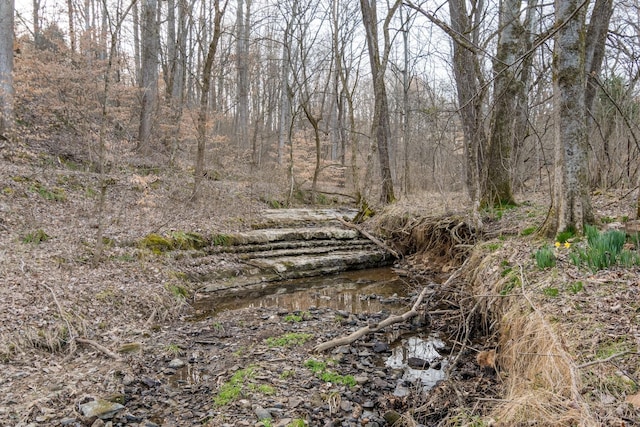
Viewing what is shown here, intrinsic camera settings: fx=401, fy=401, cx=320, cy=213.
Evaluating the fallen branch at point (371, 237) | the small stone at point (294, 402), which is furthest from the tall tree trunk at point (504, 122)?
the small stone at point (294, 402)

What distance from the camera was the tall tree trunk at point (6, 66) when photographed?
9734mm

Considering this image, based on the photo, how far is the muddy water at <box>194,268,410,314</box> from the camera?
652 cm

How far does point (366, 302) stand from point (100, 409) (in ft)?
14.3

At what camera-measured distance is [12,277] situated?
16.9 ft

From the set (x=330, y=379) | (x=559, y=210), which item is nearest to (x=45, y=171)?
(x=330, y=379)

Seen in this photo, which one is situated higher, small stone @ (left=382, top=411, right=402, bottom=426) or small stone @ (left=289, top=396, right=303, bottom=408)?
small stone @ (left=289, top=396, right=303, bottom=408)

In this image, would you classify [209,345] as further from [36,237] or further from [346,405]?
[36,237]

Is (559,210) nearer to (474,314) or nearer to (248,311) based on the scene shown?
(474,314)

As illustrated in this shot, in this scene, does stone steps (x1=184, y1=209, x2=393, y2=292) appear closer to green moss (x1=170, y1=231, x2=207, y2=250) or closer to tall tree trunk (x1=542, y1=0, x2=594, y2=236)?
green moss (x1=170, y1=231, x2=207, y2=250)

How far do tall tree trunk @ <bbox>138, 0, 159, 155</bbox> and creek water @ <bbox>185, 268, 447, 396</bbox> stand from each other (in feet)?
25.1

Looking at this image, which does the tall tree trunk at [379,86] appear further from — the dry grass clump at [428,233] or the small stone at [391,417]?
the small stone at [391,417]

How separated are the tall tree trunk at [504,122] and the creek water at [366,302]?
9.53 ft

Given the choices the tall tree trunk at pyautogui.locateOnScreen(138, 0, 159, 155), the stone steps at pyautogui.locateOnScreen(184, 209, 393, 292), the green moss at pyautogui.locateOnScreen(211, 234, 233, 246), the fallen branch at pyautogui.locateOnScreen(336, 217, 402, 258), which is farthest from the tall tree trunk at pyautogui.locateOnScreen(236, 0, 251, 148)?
the green moss at pyautogui.locateOnScreen(211, 234, 233, 246)

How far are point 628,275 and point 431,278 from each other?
172 inches
